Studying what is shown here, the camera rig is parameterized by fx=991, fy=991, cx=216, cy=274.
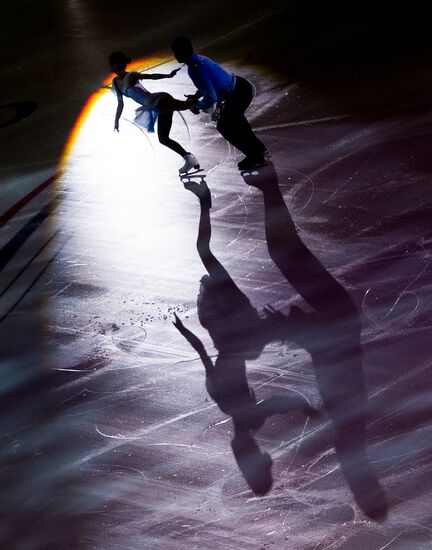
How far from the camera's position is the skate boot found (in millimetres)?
12977

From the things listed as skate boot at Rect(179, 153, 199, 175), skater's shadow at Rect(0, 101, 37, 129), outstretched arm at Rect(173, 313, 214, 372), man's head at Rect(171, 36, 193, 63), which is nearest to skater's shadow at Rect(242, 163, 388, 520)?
outstretched arm at Rect(173, 313, 214, 372)

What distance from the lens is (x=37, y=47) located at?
20016mm

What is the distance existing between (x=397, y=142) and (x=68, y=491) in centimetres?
671

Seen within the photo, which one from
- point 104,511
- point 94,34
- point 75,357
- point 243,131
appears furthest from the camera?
point 94,34

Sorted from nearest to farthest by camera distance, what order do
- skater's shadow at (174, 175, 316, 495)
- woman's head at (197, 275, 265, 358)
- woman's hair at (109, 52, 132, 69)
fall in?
1. skater's shadow at (174, 175, 316, 495)
2. woman's head at (197, 275, 265, 358)
3. woman's hair at (109, 52, 132, 69)

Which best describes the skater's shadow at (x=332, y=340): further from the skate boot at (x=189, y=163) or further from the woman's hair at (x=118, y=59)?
the woman's hair at (x=118, y=59)

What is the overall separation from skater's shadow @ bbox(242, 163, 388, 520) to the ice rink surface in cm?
2

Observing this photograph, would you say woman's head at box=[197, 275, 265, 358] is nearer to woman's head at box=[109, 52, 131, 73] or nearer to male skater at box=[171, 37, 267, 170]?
male skater at box=[171, 37, 267, 170]

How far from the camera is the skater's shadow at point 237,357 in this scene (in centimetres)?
790

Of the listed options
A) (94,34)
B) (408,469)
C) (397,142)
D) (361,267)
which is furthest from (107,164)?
(408,469)

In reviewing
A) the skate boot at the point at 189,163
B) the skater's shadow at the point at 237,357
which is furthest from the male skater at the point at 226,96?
the skater's shadow at the point at 237,357

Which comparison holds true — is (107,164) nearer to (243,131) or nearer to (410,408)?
(243,131)

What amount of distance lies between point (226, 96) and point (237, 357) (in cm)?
439

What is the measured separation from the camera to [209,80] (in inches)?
478
